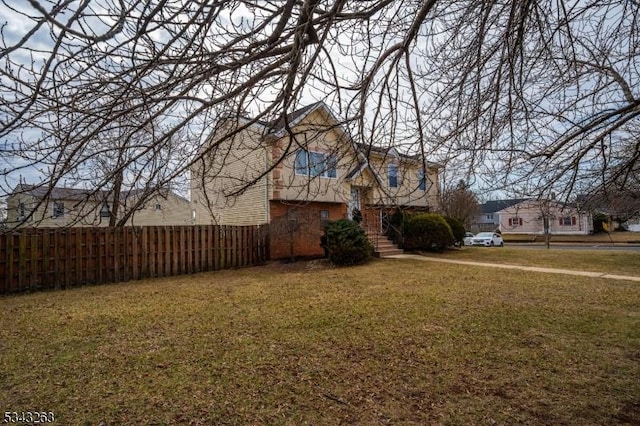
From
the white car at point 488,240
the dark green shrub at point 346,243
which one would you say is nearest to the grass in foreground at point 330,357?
the dark green shrub at point 346,243

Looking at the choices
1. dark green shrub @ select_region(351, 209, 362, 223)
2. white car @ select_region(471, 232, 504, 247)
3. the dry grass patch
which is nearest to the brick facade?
dark green shrub @ select_region(351, 209, 362, 223)

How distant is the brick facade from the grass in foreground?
643cm

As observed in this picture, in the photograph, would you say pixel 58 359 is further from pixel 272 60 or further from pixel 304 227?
pixel 304 227

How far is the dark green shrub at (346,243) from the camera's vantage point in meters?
12.8

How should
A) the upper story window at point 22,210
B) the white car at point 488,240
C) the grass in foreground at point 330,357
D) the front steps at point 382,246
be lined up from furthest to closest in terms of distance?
the white car at point 488,240 < the front steps at point 382,246 < the grass in foreground at point 330,357 < the upper story window at point 22,210

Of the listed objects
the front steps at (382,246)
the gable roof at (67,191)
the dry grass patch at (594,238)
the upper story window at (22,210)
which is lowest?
the dry grass patch at (594,238)

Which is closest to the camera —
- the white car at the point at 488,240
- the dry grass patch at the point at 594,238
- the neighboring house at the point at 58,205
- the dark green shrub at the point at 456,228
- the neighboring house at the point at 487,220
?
the neighboring house at the point at 58,205

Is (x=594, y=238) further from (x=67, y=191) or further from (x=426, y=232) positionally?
(x=67, y=191)

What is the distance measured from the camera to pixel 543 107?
4227 millimetres

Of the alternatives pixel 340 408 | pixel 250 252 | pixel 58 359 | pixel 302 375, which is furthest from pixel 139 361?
pixel 250 252

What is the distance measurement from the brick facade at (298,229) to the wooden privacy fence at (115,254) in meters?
0.79

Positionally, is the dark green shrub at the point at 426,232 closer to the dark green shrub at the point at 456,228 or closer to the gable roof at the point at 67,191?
the dark green shrub at the point at 456,228

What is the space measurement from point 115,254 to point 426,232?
12.1 metres

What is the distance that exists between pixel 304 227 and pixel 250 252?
253 cm
